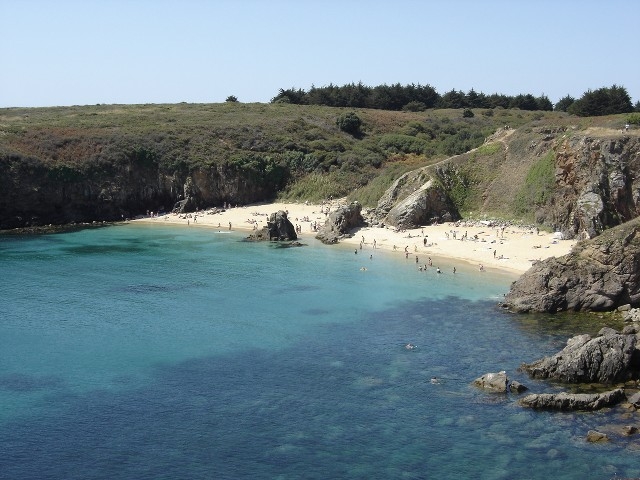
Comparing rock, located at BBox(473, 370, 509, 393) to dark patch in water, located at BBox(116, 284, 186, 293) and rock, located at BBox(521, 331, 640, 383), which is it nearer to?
rock, located at BBox(521, 331, 640, 383)

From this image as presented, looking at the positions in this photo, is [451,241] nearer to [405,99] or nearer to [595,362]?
[595,362]

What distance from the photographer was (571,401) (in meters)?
32.5

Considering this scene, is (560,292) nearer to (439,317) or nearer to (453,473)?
(439,317)

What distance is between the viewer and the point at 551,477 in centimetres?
2678

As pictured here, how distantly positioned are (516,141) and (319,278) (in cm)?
3581

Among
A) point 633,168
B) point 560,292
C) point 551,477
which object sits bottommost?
point 551,477

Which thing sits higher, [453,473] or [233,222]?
[233,222]

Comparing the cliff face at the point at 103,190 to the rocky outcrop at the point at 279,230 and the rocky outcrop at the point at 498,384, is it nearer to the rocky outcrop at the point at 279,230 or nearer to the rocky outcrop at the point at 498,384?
the rocky outcrop at the point at 279,230

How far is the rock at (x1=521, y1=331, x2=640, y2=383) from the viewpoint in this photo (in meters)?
35.2

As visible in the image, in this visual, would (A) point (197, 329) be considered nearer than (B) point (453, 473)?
No

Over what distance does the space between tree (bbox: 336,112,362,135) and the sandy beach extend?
33.7 m

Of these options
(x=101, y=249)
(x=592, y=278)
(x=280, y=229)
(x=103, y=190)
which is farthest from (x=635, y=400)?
(x=103, y=190)

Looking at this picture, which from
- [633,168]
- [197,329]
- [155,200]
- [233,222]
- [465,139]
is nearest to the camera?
[197,329]

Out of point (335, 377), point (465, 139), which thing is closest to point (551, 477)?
point (335, 377)
